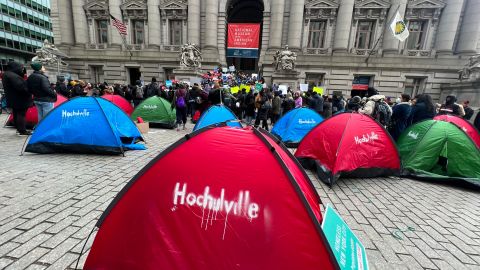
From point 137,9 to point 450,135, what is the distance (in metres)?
31.3

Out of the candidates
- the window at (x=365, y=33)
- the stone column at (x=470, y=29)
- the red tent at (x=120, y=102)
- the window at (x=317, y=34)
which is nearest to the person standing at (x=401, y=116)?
the red tent at (x=120, y=102)

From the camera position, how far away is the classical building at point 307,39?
23281 mm

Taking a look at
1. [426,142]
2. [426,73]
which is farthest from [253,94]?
[426,73]

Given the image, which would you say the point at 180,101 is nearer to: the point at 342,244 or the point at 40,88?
the point at 40,88

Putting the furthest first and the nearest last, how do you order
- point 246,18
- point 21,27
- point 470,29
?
1. point 21,27
2. point 246,18
3. point 470,29

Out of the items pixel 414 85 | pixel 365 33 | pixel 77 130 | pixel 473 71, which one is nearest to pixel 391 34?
pixel 365 33

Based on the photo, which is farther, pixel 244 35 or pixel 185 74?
pixel 244 35

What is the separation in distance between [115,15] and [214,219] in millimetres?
31960

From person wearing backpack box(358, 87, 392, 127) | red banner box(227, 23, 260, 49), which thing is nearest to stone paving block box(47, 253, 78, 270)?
person wearing backpack box(358, 87, 392, 127)

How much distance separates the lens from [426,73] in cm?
2353

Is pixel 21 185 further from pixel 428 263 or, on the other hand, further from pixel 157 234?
pixel 428 263

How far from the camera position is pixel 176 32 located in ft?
89.5

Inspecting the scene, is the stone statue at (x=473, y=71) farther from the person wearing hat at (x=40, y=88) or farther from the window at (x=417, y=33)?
the person wearing hat at (x=40, y=88)

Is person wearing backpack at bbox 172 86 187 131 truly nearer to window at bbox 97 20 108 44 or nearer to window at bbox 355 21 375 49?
window at bbox 355 21 375 49
